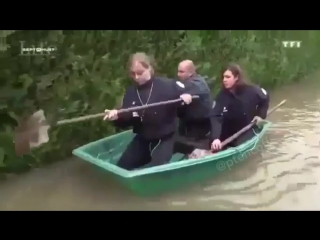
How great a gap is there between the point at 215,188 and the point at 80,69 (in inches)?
25.3

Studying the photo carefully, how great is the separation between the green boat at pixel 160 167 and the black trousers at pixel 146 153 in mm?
19

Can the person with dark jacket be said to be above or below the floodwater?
above

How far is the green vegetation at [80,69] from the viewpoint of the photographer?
1708 millimetres

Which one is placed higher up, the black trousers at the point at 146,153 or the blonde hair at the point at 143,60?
the blonde hair at the point at 143,60

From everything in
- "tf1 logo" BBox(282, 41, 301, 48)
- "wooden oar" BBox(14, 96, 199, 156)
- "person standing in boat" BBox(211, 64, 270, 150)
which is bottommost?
"wooden oar" BBox(14, 96, 199, 156)

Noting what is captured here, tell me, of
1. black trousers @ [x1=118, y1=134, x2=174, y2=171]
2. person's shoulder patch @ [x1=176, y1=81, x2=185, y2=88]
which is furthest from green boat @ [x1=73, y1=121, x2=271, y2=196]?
person's shoulder patch @ [x1=176, y1=81, x2=185, y2=88]

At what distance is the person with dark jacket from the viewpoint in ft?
5.61

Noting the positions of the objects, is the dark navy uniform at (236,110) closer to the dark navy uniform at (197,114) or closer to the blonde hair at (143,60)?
the dark navy uniform at (197,114)

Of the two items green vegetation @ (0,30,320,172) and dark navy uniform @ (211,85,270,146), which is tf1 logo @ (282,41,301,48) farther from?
dark navy uniform @ (211,85,270,146)

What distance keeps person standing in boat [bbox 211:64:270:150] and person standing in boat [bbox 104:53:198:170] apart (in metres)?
0.11

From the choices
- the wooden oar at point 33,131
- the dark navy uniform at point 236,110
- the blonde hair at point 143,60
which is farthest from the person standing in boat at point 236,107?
the blonde hair at point 143,60

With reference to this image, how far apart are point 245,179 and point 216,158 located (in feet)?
0.45

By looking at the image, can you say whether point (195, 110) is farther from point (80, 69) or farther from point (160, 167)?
point (80, 69)

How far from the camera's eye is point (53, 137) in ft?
5.63
